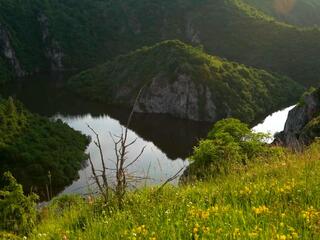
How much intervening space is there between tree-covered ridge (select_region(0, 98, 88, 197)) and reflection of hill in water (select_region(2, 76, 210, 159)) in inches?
774

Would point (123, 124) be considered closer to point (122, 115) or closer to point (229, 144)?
point (122, 115)

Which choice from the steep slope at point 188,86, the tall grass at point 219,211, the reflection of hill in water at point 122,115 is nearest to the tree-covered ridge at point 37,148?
the reflection of hill in water at point 122,115

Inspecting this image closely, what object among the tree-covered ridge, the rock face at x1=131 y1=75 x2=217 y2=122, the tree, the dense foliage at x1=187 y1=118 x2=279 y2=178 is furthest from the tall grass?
the rock face at x1=131 y1=75 x2=217 y2=122

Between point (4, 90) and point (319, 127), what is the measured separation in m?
152

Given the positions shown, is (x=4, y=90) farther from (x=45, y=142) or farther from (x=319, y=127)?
(x=319, y=127)

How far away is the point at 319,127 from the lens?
41.3 m

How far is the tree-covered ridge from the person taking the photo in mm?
80250

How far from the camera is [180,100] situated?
13538 centimetres

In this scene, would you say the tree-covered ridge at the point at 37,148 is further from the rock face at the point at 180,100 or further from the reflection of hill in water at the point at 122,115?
the rock face at the point at 180,100

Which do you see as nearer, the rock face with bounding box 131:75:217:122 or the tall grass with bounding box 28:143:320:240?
the tall grass with bounding box 28:143:320:240

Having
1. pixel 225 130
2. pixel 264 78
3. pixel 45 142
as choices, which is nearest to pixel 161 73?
pixel 264 78

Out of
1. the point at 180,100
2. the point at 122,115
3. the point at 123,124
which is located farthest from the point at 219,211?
the point at 180,100

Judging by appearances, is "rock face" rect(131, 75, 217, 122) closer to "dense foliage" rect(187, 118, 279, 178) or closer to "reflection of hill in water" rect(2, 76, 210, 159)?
"reflection of hill in water" rect(2, 76, 210, 159)

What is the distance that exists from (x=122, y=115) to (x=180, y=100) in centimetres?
1744
